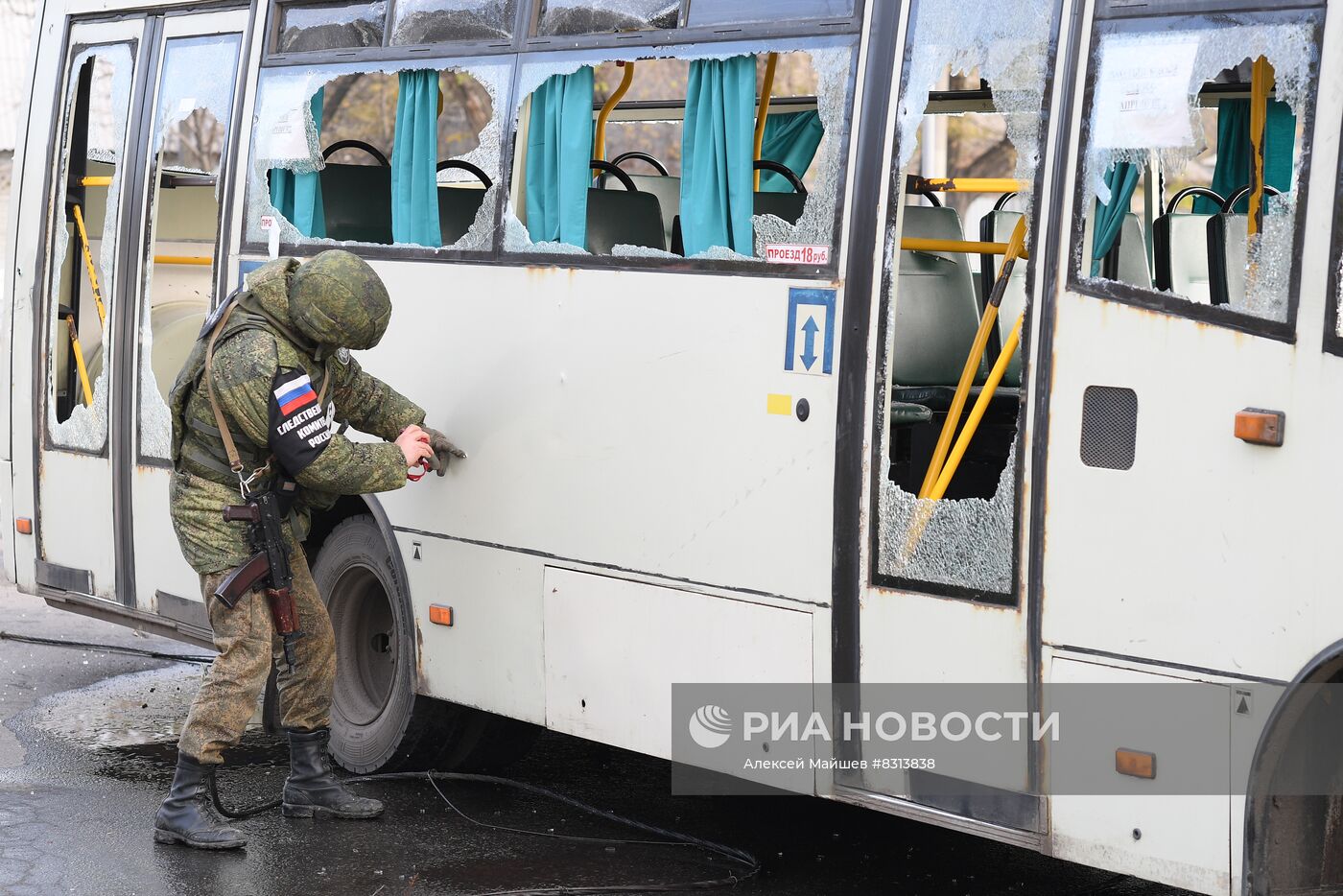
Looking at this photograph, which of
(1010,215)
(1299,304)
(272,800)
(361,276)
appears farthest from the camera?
(1010,215)

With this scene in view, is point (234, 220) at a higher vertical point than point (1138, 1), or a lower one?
lower

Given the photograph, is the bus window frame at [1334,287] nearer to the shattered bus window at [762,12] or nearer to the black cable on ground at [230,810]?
the shattered bus window at [762,12]

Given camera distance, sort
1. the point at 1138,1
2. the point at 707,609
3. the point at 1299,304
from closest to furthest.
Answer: the point at 1299,304 < the point at 1138,1 < the point at 707,609

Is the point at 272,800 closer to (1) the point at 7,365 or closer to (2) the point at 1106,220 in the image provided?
(1) the point at 7,365

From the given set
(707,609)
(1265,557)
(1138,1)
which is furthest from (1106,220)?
(707,609)

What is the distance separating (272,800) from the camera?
6.18 metres

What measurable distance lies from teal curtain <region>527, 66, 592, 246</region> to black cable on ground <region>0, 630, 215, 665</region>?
12.5 ft

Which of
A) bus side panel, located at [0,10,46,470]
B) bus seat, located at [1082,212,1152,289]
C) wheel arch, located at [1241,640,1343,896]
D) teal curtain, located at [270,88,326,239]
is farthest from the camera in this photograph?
bus side panel, located at [0,10,46,470]

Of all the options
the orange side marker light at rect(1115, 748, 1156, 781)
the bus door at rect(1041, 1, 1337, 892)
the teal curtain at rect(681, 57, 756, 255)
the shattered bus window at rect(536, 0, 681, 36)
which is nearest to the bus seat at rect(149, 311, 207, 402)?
Result: the shattered bus window at rect(536, 0, 681, 36)

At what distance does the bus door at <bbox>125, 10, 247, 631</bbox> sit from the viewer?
6.62 metres

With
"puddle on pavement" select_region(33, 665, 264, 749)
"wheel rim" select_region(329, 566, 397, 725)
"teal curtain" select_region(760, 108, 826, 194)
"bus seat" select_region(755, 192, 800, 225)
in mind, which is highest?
"teal curtain" select_region(760, 108, 826, 194)

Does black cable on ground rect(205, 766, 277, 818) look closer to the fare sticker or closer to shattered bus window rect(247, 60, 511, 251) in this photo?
shattered bus window rect(247, 60, 511, 251)

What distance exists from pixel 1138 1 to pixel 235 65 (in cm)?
362

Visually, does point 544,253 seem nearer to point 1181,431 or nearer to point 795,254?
point 795,254
